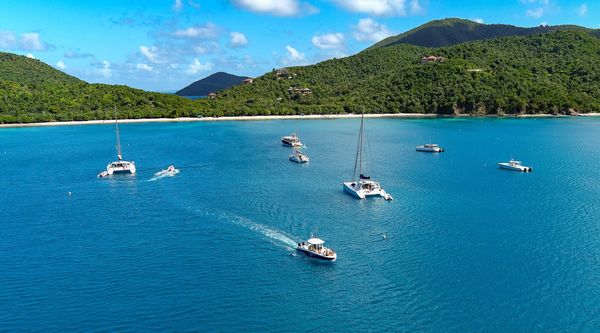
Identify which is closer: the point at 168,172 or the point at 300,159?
the point at 168,172

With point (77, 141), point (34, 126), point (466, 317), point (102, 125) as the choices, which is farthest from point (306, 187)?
point (34, 126)

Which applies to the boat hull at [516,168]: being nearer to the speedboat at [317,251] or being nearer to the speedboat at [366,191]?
the speedboat at [366,191]

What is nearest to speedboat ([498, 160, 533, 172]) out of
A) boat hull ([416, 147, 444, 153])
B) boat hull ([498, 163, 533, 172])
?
boat hull ([498, 163, 533, 172])

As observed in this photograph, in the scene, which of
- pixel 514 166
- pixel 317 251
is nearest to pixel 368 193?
pixel 317 251

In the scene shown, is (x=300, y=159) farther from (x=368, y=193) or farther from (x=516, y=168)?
(x=516, y=168)

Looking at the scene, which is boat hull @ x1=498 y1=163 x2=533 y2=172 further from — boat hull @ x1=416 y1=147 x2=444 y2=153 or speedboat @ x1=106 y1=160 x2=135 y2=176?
speedboat @ x1=106 y1=160 x2=135 y2=176
